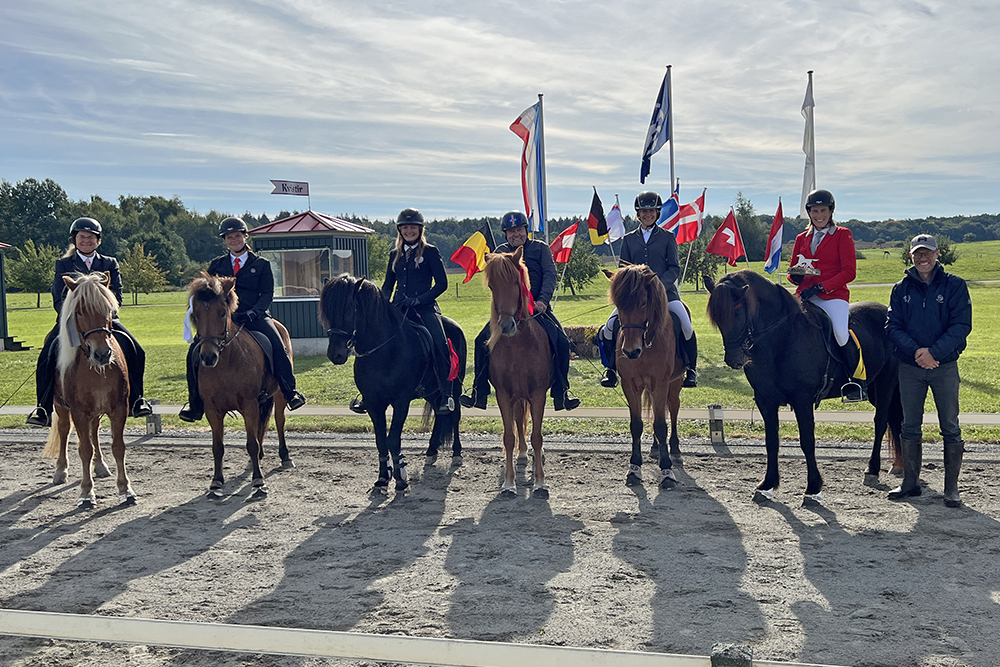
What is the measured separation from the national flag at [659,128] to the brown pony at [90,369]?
14.0 meters

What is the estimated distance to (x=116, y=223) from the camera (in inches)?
3612

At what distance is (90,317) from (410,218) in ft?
11.4

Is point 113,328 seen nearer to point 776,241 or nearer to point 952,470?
point 952,470

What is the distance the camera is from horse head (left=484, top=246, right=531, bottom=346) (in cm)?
749

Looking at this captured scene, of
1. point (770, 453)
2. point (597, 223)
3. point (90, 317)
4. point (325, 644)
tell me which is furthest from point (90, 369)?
point (597, 223)

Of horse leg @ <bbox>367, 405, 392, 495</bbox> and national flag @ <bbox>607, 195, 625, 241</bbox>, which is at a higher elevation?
national flag @ <bbox>607, 195, 625, 241</bbox>

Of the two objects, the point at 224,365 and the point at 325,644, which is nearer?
the point at 325,644

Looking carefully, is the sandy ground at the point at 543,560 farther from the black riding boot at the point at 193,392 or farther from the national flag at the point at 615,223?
the national flag at the point at 615,223

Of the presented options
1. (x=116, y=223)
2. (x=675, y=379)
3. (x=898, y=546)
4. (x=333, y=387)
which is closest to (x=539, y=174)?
(x=333, y=387)

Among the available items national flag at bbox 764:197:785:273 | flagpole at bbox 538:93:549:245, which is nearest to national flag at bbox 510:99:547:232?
flagpole at bbox 538:93:549:245

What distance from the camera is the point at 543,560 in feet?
19.4

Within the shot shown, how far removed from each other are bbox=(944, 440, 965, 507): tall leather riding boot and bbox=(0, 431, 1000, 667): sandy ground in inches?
6.0

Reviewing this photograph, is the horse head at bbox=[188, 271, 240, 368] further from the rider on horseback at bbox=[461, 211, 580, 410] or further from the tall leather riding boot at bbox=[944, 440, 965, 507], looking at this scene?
the tall leather riding boot at bbox=[944, 440, 965, 507]

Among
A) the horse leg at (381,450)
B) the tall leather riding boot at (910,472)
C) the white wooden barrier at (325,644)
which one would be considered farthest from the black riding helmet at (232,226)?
the tall leather riding boot at (910,472)
